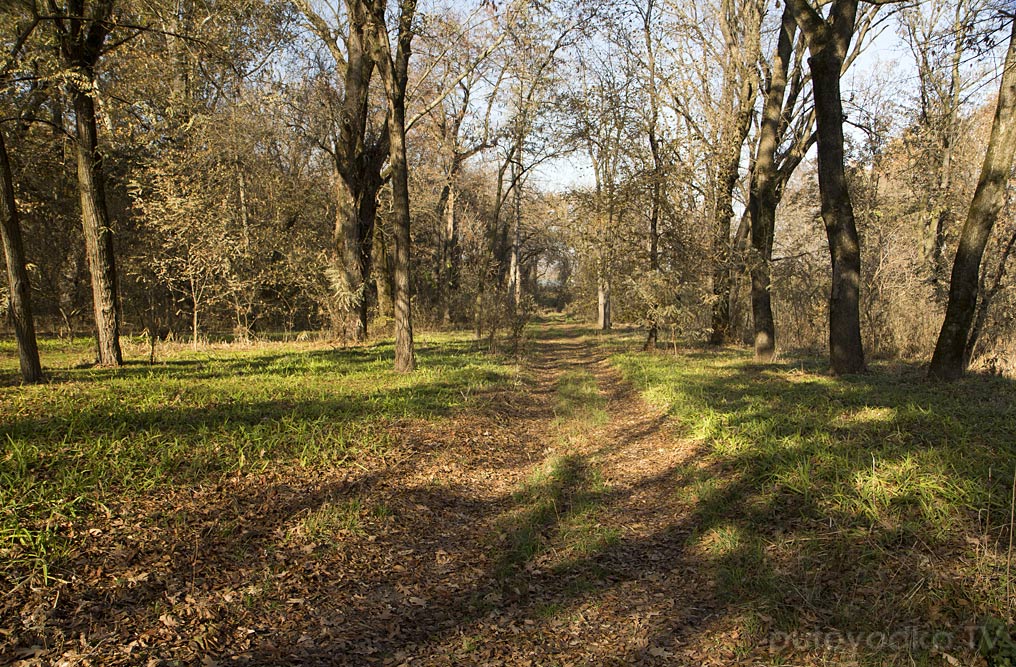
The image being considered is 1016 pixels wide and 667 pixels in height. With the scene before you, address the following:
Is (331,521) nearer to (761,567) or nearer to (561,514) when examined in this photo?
(561,514)

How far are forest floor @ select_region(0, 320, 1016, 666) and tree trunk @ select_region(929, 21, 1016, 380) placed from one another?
1020mm

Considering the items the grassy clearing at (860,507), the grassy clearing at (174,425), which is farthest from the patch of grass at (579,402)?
the grassy clearing at (860,507)

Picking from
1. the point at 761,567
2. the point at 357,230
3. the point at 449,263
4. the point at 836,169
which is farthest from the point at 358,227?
the point at 761,567

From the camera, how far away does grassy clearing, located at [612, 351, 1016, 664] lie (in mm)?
3607

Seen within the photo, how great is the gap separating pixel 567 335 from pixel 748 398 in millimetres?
18405

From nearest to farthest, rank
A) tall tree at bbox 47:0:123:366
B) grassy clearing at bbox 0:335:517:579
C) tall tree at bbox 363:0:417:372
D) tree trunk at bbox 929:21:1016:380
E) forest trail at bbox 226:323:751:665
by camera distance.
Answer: forest trail at bbox 226:323:751:665 → grassy clearing at bbox 0:335:517:579 → tree trunk at bbox 929:21:1016:380 → tall tree at bbox 47:0:123:366 → tall tree at bbox 363:0:417:372

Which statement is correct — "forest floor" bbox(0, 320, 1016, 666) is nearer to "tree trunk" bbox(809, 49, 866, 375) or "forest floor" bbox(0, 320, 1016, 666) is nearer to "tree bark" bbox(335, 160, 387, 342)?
"tree trunk" bbox(809, 49, 866, 375)

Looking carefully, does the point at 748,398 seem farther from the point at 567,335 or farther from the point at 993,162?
the point at 567,335

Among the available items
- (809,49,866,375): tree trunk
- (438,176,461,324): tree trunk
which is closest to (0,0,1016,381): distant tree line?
(809,49,866,375): tree trunk

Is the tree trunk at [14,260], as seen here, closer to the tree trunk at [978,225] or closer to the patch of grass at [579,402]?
the patch of grass at [579,402]

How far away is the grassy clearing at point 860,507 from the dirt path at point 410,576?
38 cm

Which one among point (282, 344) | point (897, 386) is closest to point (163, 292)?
point (282, 344)

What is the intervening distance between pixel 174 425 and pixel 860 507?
667 cm

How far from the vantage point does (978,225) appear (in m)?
8.58
